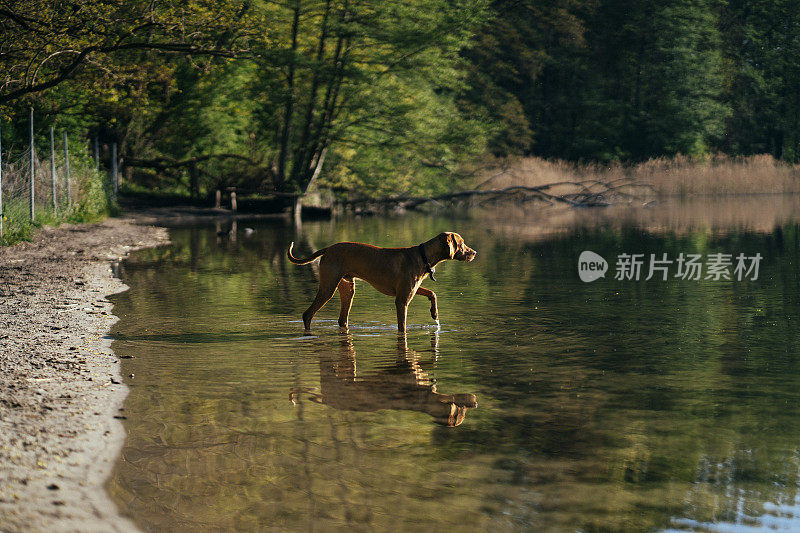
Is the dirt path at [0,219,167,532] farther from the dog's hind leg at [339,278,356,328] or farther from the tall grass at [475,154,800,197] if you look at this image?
the tall grass at [475,154,800,197]

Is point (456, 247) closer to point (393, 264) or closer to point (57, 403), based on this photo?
point (393, 264)

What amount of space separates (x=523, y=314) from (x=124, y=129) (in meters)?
32.0

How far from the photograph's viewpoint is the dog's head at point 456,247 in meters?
11.4

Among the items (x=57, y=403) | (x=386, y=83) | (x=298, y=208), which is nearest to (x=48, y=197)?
(x=298, y=208)

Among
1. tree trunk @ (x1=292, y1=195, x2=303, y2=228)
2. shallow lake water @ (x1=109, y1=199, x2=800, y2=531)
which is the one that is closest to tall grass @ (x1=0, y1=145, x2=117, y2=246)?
shallow lake water @ (x1=109, y1=199, x2=800, y2=531)

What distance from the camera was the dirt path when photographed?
5578 millimetres

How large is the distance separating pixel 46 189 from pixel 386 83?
73.1ft

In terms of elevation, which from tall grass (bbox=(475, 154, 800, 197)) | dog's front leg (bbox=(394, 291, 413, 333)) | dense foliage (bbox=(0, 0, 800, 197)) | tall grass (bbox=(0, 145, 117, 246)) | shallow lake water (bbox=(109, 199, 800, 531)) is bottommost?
shallow lake water (bbox=(109, 199, 800, 531))

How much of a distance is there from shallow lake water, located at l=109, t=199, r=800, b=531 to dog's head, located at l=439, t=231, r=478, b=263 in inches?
39.4

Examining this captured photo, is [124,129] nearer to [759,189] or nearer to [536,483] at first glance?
[759,189]

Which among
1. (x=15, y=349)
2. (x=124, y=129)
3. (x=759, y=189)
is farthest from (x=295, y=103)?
(x=15, y=349)

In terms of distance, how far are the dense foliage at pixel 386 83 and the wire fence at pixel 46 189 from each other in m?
1.35

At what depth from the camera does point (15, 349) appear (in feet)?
32.1

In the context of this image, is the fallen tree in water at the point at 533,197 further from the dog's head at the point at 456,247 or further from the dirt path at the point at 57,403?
the dog's head at the point at 456,247
